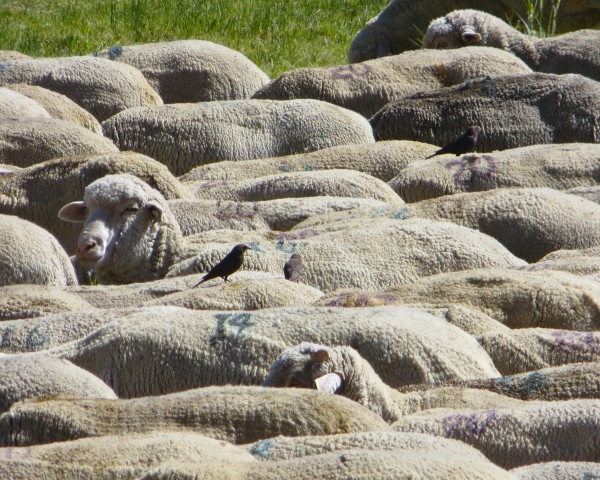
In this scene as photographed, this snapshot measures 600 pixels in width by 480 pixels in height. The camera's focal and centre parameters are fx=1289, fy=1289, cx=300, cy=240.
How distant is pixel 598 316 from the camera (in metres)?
4.96

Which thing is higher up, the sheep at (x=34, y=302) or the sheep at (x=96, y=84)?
the sheep at (x=34, y=302)

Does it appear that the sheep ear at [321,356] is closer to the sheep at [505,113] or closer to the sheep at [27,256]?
the sheep at [27,256]

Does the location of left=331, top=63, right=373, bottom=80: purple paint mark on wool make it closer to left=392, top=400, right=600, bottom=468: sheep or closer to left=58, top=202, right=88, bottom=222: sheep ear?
A: left=58, top=202, right=88, bottom=222: sheep ear

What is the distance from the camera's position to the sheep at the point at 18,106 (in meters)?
7.90

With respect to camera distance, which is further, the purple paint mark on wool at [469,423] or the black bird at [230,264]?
the black bird at [230,264]

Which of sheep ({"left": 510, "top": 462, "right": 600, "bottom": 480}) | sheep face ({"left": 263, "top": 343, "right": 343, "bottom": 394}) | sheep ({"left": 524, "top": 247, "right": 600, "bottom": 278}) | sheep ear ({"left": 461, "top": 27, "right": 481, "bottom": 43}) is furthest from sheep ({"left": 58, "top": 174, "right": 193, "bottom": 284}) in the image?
sheep ear ({"left": 461, "top": 27, "right": 481, "bottom": 43})

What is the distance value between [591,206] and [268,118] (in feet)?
8.09

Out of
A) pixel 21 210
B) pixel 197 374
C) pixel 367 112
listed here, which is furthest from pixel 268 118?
pixel 197 374

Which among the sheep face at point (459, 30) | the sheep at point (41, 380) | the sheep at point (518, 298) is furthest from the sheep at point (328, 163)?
the sheep at point (41, 380)

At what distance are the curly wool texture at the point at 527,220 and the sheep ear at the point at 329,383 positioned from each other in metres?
2.69

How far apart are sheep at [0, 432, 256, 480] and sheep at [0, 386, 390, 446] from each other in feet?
0.92

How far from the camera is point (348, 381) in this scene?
3.75 metres

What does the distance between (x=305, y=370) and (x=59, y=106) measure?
202 inches

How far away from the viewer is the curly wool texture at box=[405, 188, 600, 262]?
6.36 metres
